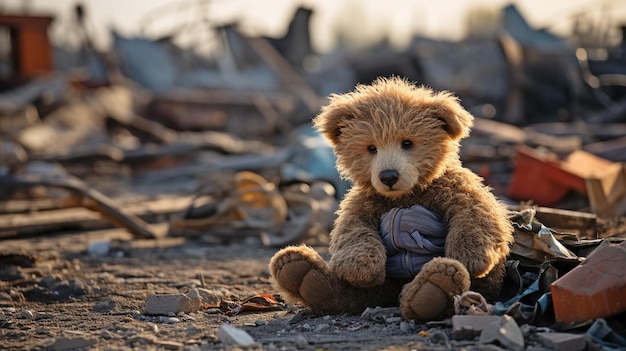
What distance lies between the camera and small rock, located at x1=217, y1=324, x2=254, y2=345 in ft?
10.6

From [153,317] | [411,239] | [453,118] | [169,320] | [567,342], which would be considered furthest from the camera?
[153,317]

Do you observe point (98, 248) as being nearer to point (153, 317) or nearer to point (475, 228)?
point (153, 317)

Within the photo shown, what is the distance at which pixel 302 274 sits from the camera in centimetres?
359

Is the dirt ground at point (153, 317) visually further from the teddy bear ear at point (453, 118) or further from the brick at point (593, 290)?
the teddy bear ear at point (453, 118)

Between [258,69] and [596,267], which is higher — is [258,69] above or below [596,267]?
above

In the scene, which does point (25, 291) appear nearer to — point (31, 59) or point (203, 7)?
point (31, 59)

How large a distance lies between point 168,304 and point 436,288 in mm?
1427

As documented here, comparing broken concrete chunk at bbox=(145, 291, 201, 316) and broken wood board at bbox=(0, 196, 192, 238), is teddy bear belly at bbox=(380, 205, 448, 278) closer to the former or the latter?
broken concrete chunk at bbox=(145, 291, 201, 316)

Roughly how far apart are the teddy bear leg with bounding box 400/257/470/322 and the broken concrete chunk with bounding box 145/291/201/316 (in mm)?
1211

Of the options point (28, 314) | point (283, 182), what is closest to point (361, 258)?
point (28, 314)

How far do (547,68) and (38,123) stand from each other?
37.4 ft

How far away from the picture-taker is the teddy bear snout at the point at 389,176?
357 cm

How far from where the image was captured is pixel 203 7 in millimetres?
29672

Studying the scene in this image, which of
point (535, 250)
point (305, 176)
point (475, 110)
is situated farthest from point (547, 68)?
point (535, 250)
